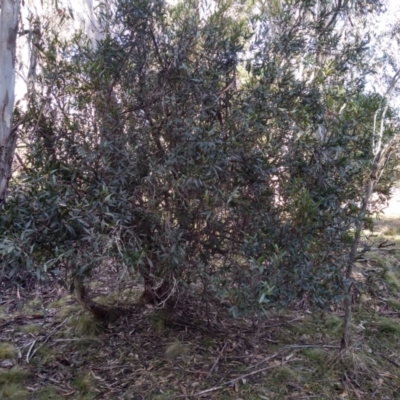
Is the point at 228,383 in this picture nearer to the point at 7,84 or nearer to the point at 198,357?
the point at 198,357

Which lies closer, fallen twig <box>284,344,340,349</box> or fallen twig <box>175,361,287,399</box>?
fallen twig <box>175,361,287,399</box>

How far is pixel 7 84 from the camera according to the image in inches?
→ 130

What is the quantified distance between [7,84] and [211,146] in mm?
1513

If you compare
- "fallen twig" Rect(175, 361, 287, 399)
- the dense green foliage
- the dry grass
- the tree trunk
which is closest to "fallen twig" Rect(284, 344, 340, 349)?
the dry grass

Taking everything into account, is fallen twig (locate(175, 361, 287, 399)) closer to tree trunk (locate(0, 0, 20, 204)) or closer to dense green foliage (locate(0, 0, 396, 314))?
dense green foliage (locate(0, 0, 396, 314))

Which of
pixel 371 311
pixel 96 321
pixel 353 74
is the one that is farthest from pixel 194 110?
pixel 371 311

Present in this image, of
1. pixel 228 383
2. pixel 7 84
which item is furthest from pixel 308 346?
pixel 7 84

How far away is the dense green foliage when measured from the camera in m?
3.13

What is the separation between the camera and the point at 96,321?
4621mm

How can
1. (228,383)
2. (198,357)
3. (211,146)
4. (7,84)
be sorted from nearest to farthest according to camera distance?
(211,146), (7,84), (228,383), (198,357)

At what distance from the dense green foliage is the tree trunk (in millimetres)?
141

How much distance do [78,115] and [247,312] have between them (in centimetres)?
184

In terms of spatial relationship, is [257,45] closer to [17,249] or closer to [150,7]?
[150,7]

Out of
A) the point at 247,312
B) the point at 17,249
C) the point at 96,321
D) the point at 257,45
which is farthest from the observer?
the point at 96,321
